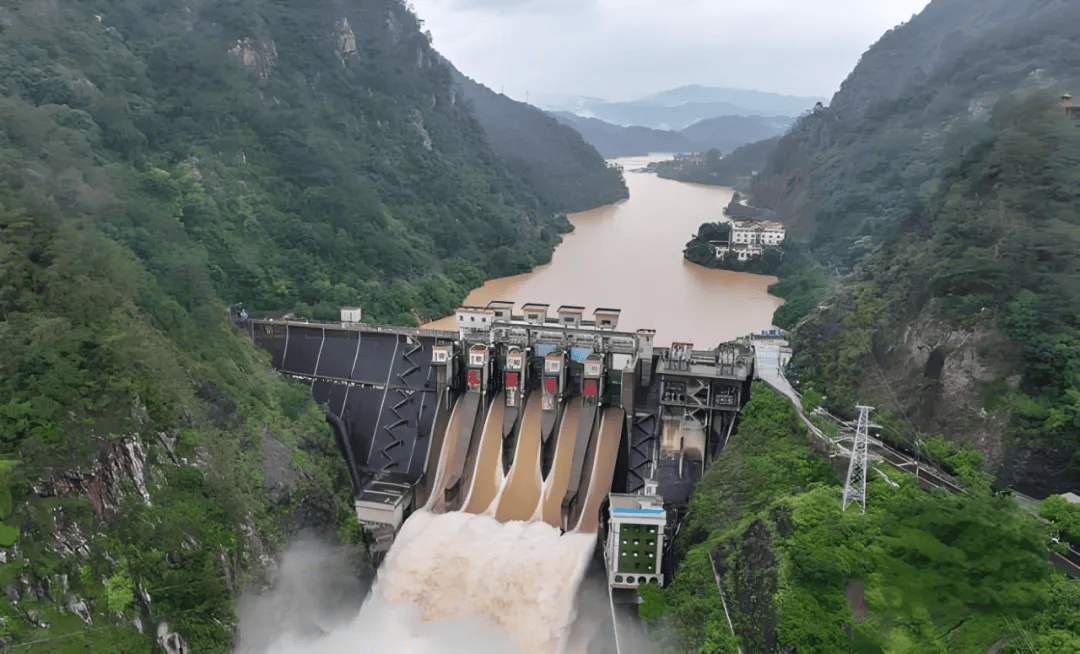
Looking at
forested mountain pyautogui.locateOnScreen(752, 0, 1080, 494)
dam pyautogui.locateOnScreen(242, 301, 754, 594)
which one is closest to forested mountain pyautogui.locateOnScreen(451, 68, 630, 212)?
dam pyautogui.locateOnScreen(242, 301, 754, 594)

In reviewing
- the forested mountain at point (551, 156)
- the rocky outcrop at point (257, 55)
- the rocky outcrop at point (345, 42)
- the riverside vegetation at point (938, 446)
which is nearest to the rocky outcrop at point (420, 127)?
the rocky outcrop at point (345, 42)

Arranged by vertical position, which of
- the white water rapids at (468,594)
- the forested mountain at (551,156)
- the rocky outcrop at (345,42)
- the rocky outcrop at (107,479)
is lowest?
the white water rapids at (468,594)

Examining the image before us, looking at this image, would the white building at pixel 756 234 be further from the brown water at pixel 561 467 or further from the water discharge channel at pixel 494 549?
the brown water at pixel 561 467

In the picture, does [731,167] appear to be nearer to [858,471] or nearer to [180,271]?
[180,271]

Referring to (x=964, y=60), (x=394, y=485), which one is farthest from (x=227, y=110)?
(x=964, y=60)

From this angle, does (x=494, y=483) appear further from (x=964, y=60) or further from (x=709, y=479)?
(x=964, y=60)

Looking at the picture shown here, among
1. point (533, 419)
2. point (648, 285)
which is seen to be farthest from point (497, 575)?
point (648, 285)
